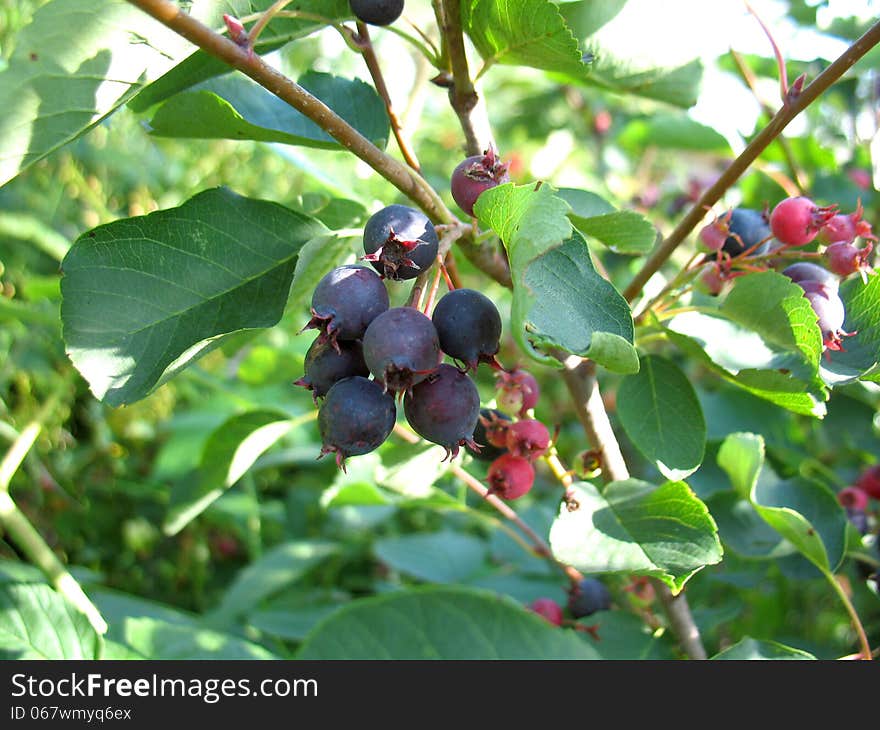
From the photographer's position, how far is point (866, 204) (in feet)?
6.22

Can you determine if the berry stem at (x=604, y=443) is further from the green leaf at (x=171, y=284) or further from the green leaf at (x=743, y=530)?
the green leaf at (x=171, y=284)

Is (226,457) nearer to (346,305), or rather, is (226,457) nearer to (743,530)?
(346,305)

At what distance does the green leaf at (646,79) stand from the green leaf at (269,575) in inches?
49.7

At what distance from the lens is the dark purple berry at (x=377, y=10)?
35.6 inches

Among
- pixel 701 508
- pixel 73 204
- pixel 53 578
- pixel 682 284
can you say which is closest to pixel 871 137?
pixel 682 284

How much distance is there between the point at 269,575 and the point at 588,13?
139 centimetres

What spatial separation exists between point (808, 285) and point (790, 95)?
0.22 metres

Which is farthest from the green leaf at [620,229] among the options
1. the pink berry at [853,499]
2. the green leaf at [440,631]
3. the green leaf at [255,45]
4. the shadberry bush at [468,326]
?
the pink berry at [853,499]

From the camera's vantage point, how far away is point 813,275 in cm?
98

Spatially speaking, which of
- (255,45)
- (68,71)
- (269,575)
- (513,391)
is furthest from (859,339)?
(269,575)

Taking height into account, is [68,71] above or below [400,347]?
above

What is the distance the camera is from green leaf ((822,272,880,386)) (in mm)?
899
